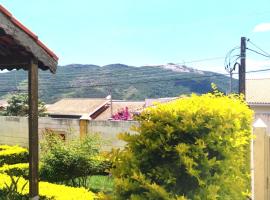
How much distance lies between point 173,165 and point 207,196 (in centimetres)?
37

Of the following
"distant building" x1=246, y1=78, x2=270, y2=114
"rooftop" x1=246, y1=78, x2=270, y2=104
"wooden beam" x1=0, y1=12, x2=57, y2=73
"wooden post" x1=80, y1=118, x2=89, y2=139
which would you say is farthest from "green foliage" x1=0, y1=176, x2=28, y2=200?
"rooftop" x1=246, y1=78, x2=270, y2=104

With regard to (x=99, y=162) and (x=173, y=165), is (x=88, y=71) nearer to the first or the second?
(x=99, y=162)

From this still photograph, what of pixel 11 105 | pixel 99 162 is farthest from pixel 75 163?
pixel 11 105

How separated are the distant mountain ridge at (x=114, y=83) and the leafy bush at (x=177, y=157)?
224 feet

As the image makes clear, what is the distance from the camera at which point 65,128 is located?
15852 mm

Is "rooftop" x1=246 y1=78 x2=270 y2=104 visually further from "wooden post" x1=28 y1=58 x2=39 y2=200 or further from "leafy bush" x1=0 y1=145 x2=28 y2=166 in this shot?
"wooden post" x1=28 y1=58 x2=39 y2=200

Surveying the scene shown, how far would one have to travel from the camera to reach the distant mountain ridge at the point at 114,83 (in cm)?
7999

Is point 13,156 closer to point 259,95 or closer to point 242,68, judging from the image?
point 242,68

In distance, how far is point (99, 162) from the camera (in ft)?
34.9

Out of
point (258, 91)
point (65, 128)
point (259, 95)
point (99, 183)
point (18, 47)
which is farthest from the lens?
point (258, 91)

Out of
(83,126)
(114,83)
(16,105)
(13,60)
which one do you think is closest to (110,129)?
(83,126)

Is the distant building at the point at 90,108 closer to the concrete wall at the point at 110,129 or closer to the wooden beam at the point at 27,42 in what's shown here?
the concrete wall at the point at 110,129

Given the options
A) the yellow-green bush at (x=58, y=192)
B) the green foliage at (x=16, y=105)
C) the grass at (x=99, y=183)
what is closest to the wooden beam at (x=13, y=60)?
the yellow-green bush at (x=58, y=192)

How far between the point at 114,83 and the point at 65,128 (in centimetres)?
6061
